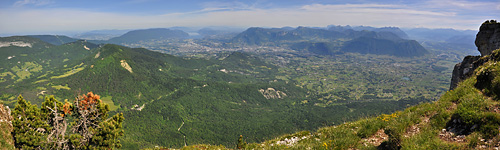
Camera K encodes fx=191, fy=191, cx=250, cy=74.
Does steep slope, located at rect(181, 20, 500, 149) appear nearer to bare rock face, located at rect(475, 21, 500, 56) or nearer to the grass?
bare rock face, located at rect(475, 21, 500, 56)

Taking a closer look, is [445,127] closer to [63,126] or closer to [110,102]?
[63,126]

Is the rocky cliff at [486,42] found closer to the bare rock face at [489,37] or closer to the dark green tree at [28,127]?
the bare rock face at [489,37]

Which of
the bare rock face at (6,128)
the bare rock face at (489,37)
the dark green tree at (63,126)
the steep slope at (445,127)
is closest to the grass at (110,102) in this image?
the bare rock face at (6,128)

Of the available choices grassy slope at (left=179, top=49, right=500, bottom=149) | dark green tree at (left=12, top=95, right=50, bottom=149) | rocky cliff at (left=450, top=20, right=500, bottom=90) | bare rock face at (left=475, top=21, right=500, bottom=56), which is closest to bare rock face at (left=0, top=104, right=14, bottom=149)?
dark green tree at (left=12, top=95, right=50, bottom=149)

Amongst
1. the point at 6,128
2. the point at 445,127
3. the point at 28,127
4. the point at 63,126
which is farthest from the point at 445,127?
the point at 6,128


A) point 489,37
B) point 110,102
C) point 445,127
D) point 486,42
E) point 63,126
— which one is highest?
point 489,37

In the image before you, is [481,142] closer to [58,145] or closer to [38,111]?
[58,145]
